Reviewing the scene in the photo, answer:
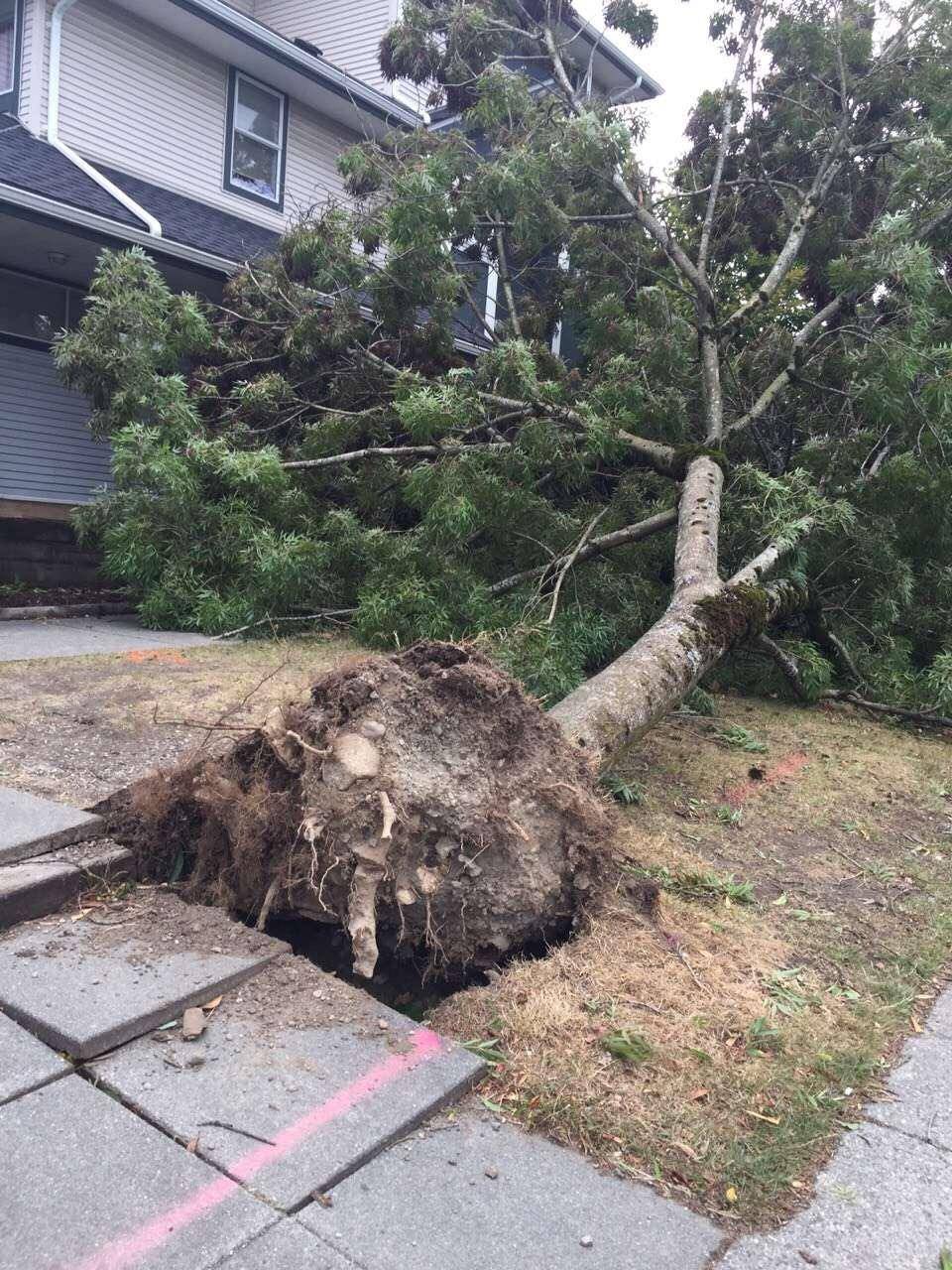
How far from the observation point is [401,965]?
2.99 m

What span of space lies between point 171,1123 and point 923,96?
9.13m

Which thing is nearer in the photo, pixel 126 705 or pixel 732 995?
pixel 732 995

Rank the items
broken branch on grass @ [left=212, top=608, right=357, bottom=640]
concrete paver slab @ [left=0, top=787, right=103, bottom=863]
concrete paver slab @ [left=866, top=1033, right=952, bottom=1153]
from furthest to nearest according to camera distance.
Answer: broken branch on grass @ [left=212, top=608, right=357, bottom=640]
concrete paver slab @ [left=0, top=787, right=103, bottom=863]
concrete paver slab @ [left=866, top=1033, right=952, bottom=1153]

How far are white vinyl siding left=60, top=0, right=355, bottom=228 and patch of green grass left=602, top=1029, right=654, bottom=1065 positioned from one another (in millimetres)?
10791

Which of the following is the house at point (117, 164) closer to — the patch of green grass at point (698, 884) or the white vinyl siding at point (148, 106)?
the white vinyl siding at point (148, 106)

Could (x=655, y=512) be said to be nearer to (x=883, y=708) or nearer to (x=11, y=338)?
(x=883, y=708)

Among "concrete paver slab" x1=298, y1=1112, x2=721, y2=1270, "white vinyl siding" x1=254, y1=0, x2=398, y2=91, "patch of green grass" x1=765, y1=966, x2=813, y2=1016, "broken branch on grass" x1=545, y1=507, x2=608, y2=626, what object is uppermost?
"white vinyl siding" x1=254, y1=0, x2=398, y2=91

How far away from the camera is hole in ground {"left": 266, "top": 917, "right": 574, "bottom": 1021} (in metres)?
2.88

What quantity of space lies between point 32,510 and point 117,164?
5.07 metres

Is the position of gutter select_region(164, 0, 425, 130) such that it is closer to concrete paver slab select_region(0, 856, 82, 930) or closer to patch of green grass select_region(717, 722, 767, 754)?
patch of green grass select_region(717, 722, 767, 754)

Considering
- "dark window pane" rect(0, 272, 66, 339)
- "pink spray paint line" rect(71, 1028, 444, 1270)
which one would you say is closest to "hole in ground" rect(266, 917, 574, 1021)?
"pink spray paint line" rect(71, 1028, 444, 1270)

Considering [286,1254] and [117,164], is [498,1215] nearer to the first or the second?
[286,1254]

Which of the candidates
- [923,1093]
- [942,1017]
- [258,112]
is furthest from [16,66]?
[923,1093]

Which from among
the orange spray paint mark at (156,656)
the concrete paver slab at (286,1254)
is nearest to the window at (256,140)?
the orange spray paint mark at (156,656)
